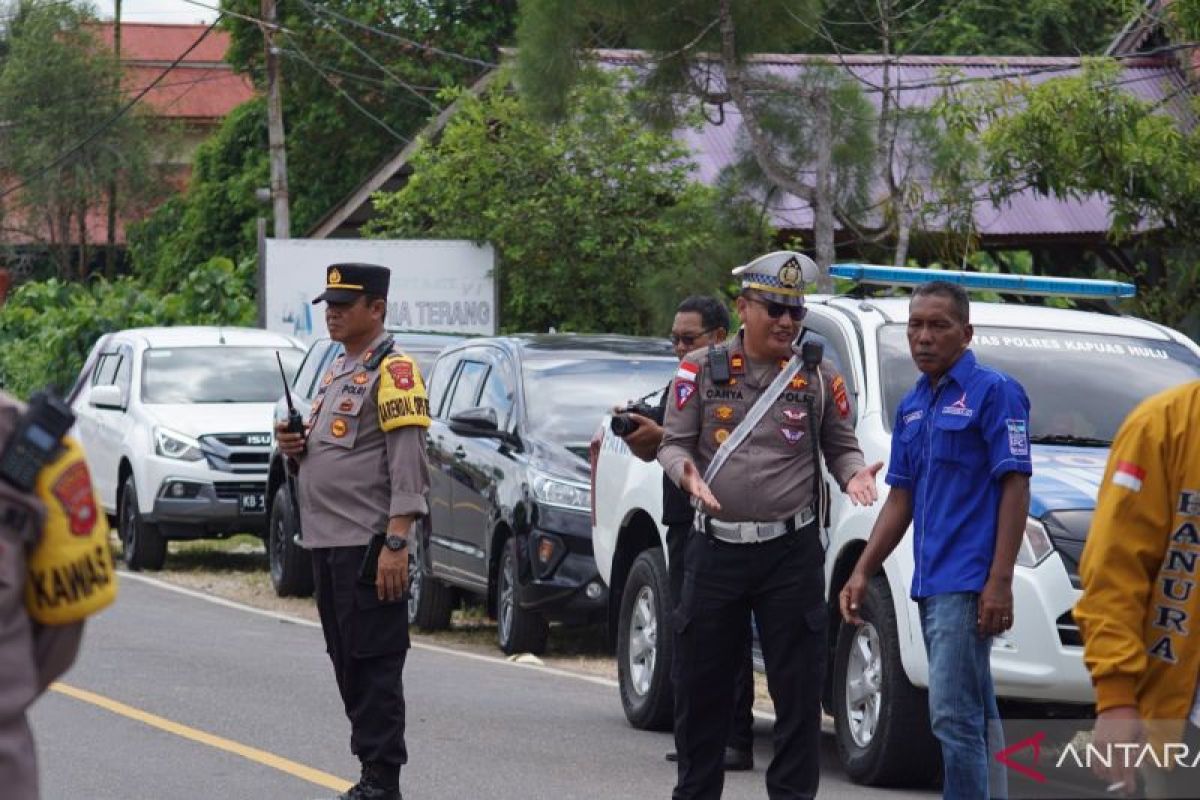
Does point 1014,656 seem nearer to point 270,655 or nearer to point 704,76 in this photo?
point 270,655

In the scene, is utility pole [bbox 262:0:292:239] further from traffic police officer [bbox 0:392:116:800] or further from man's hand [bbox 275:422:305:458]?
traffic police officer [bbox 0:392:116:800]

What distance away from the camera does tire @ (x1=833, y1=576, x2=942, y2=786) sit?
8656 millimetres

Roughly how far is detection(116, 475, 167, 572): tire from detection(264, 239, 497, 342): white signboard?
470 centimetres

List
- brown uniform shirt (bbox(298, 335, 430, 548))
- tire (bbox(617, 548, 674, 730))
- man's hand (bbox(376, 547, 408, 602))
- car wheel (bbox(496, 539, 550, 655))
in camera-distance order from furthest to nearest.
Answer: car wheel (bbox(496, 539, 550, 655)) < tire (bbox(617, 548, 674, 730)) < brown uniform shirt (bbox(298, 335, 430, 548)) < man's hand (bbox(376, 547, 408, 602))

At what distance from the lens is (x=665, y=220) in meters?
20.8

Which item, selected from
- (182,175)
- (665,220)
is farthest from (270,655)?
(182,175)

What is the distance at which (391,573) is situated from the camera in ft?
25.1

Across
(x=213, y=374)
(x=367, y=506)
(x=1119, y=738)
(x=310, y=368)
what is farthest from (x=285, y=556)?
(x=1119, y=738)

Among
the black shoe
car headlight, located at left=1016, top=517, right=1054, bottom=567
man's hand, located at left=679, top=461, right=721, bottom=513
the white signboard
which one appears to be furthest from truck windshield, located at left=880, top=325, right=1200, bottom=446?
the white signboard

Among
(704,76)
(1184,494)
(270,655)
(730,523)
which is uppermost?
(704,76)

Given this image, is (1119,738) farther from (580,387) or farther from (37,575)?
(580,387)

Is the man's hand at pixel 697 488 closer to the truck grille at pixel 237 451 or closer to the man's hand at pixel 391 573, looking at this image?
the man's hand at pixel 391 573

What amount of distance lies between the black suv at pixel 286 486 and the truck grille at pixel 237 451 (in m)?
0.60

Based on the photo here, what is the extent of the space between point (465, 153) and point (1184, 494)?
59.7ft
